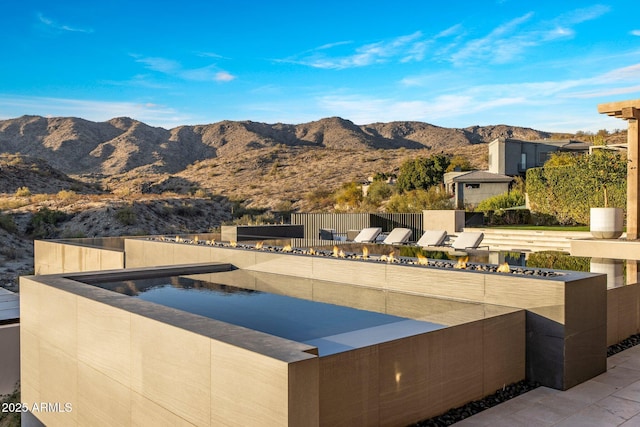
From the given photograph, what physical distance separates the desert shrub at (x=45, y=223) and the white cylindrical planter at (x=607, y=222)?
20.8 metres

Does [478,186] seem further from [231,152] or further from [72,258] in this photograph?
[231,152]

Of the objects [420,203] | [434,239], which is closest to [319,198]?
[420,203]

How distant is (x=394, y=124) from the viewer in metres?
74.6

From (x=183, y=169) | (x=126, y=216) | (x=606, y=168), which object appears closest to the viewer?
(x=606, y=168)

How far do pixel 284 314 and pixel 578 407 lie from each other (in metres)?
2.51

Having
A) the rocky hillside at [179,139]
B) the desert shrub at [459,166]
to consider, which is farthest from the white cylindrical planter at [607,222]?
the rocky hillside at [179,139]

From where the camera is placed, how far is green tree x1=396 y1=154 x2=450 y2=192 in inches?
1374

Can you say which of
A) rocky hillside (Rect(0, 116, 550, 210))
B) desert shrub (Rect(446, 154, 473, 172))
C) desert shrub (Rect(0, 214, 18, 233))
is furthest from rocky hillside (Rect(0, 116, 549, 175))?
desert shrub (Rect(0, 214, 18, 233))

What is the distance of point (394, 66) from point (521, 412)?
3797cm

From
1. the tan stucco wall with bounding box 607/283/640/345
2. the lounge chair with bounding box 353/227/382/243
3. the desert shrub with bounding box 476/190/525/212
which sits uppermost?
the desert shrub with bounding box 476/190/525/212

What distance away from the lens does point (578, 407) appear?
3990 millimetres

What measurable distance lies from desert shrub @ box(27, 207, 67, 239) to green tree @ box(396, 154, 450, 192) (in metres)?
20.0

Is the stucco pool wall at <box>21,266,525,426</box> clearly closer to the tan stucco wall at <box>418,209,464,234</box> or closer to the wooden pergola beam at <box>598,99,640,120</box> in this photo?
the wooden pergola beam at <box>598,99,640,120</box>

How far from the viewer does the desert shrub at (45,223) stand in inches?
894
